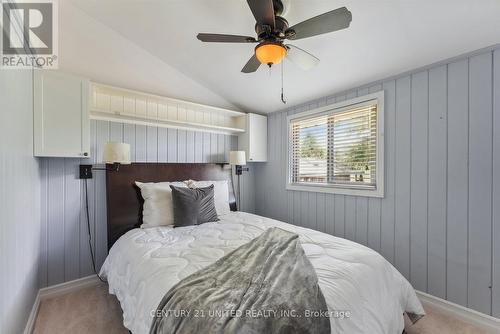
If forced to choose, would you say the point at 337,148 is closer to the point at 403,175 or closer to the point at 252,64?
the point at 403,175

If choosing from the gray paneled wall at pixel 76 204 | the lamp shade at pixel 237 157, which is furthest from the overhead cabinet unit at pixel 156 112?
the lamp shade at pixel 237 157

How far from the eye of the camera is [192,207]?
91.1 inches

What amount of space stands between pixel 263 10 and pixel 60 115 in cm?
201

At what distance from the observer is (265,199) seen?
3.75 meters

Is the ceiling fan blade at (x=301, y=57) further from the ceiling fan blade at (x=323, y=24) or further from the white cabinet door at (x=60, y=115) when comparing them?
the white cabinet door at (x=60, y=115)

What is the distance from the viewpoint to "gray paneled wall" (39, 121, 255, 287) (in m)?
2.18

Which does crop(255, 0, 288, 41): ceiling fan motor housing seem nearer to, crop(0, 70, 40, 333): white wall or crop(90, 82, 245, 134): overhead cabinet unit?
crop(0, 70, 40, 333): white wall

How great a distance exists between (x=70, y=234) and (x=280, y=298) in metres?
2.38

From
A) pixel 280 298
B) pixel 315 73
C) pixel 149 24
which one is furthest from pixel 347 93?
pixel 280 298

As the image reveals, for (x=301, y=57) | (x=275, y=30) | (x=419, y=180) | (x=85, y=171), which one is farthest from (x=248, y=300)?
(x=85, y=171)

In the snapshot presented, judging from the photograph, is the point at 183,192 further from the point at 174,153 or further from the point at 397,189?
the point at 397,189

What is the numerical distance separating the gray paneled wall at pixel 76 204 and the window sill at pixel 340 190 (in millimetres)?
1863

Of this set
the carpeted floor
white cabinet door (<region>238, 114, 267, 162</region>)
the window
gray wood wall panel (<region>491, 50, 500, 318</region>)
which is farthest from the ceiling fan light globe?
the carpeted floor

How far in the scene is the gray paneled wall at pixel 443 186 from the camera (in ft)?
5.79
